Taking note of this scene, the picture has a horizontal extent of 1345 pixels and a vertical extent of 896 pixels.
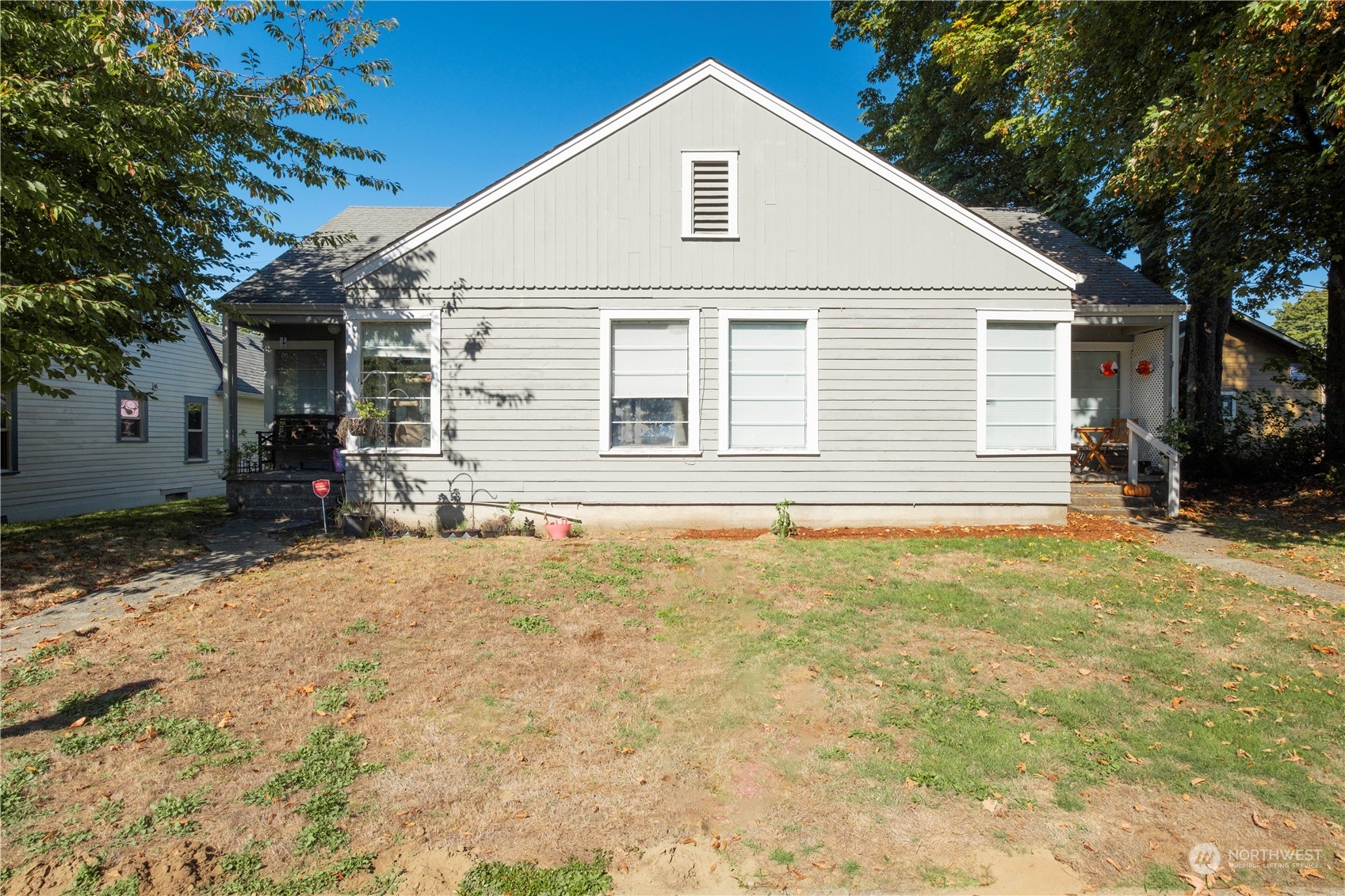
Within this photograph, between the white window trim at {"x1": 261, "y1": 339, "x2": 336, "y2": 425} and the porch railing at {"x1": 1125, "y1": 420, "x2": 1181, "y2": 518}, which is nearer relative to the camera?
the porch railing at {"x1": 1125, "y1": 420, "x2": 1181, "y2": 518}

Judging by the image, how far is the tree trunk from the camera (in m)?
12.6

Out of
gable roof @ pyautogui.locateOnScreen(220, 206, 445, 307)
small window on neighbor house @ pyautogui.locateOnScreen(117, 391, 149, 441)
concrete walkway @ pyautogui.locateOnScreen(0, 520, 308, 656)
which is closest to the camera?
concrete walkway @ pyautogui.locateOnScreen(0, 520, 308, 656)

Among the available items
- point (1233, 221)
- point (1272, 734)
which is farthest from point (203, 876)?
point (1233, 221)

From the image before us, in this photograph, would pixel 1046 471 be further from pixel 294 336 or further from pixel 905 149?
pixel 905 149

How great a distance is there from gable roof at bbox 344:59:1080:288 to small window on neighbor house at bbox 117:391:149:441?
35.2 feet

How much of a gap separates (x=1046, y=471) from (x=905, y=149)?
1584cm

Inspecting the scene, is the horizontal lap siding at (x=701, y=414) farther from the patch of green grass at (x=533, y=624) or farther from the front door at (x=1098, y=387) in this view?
the front door at (x=1098, y=387)

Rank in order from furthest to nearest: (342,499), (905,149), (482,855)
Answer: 1. (905,149)
2. (342,499)
3. (482,855)

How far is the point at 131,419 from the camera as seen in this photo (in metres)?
16.4

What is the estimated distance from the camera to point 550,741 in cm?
392

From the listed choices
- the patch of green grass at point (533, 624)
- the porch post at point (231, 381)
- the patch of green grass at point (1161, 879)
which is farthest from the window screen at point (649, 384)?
the patch of green grass at point (1161, 879)

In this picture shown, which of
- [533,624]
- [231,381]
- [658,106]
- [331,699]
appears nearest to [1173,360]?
[658,106]

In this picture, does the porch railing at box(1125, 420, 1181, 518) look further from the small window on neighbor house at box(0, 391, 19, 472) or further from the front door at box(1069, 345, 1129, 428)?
the small window on neighbor house at box(0, 391, 19, 472)

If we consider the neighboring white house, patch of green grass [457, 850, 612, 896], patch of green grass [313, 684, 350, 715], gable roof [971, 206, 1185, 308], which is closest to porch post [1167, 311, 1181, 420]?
Result: gable roof [971, 206, 1185, 308]
